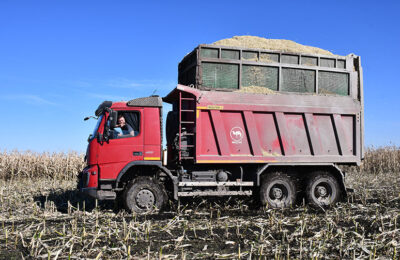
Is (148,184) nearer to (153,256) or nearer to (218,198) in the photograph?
(218,198)

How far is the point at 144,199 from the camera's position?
28.8ft

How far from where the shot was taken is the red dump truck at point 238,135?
8.94m

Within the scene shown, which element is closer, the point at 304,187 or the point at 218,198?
the point at 304,187

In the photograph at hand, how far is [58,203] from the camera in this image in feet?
35.2

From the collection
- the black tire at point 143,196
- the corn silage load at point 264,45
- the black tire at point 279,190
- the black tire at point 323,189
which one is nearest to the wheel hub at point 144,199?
the black tire at point 143,196

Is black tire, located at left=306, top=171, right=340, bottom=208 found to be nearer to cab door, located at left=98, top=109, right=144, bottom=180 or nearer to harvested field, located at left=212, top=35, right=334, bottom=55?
harvested field, located at left=212, top=35, right=334, bottom=55

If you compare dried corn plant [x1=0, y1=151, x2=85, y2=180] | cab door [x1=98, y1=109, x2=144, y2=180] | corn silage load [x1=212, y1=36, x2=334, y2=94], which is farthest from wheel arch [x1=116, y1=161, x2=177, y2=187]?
dried corn plant [x1=0, y1=151, x2=85, y2=180]

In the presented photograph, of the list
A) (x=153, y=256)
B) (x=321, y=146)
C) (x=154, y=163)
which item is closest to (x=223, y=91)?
(x=154, y=163)

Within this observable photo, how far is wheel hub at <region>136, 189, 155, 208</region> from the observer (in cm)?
877

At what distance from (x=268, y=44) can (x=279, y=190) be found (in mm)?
4260

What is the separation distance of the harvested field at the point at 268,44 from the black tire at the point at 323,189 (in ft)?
12.3

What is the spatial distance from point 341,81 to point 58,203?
926 centimetres

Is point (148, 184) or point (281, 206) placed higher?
point (148, 184)

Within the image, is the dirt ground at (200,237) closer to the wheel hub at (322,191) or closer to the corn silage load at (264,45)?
the wheel hub at (322,191)
